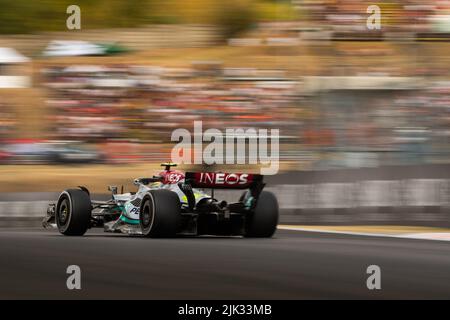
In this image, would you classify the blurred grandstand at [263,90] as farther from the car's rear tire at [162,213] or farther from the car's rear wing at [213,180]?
the car's rear tire at [162,213]

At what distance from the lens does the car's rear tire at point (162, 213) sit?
1184 centimetres

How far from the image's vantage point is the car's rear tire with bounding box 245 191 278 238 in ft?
41.8

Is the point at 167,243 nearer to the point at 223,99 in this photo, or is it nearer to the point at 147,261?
the point at 147,261

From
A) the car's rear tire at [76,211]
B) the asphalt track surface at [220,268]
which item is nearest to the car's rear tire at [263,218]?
the asphalt track surface at [220,268]

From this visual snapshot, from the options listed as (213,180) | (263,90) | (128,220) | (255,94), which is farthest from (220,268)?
(263,90)

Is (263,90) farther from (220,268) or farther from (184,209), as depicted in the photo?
(220,268)

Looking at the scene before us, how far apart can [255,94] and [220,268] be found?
76.5ft

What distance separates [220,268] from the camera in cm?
824

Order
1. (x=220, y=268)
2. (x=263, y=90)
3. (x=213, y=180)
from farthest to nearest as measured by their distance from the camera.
Answer: 1. (x=263, y=90)
2. (x=213, y=180)
3. (x=220, y=268)

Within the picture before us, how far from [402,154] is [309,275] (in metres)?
11.8

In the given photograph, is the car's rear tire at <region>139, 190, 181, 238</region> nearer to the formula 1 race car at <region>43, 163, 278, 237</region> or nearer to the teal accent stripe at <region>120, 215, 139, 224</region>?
the formula 1 race car at <region>43, 163, 278, 237</region>

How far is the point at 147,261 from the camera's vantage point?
8.77 meters

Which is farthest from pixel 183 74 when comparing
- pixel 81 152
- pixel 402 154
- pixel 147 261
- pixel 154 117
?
pixel 147 261

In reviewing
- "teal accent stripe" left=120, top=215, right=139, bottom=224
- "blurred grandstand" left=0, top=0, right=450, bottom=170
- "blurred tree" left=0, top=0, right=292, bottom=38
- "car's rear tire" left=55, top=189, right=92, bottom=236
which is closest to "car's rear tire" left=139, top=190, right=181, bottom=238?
"teal accent stripe" left=120, top=215, right=139, bottom=224
